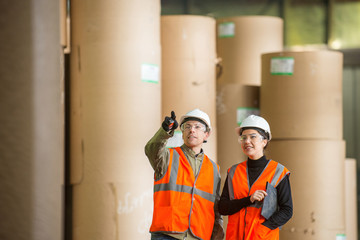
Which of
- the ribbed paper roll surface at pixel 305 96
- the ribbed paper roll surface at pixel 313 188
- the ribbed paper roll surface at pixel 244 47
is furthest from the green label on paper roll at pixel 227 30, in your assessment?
the ribbed paper roll surface at pixel 313 188

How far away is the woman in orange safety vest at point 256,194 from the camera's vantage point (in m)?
2.06

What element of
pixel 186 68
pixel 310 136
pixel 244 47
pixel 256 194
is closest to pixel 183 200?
pixel 256 194

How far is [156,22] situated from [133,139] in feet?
2.41

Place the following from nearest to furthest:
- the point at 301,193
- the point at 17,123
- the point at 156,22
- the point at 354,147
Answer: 1. the point at 17,123
2. the point at 156,22
3. the point at 301,193
4. the point at 354,147

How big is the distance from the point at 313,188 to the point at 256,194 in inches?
54.5

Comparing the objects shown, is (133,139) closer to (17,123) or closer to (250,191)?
(250,191)

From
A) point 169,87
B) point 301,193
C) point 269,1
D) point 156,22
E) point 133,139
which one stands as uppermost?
point 269,1

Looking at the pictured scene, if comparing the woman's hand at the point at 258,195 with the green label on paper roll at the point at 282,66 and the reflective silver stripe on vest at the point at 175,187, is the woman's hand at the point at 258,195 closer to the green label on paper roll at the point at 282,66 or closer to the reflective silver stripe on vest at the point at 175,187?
the reflective silver stripe on vest at the point at 175,187

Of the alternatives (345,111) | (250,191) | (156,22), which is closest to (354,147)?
(345,111)

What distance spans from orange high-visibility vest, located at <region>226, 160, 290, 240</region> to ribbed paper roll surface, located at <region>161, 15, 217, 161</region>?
3.66ft

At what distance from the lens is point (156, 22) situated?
2.93 m

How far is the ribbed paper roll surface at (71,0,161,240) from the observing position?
265 cm

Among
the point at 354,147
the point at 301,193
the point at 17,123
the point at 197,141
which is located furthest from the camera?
the point at 354,147

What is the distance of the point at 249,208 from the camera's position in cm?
209
